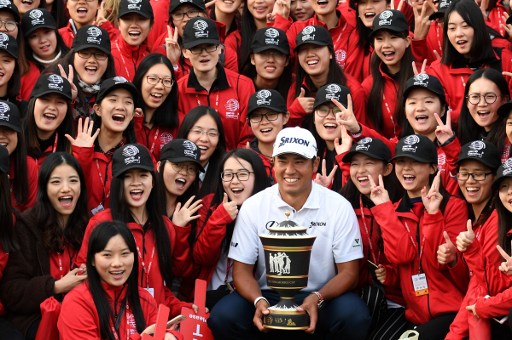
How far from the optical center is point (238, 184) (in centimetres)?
1040

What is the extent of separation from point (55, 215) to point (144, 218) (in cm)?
69

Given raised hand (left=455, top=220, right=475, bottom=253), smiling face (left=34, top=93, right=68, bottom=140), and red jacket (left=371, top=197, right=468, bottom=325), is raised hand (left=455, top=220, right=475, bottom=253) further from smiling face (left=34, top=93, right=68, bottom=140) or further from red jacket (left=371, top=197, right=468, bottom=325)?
smiling face (left=34, top=93, right=68, bottom=140)

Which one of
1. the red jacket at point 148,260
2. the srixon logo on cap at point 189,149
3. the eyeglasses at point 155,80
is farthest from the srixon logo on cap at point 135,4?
the red jacket at point 148,260

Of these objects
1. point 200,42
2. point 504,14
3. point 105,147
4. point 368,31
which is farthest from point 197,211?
point 504,14

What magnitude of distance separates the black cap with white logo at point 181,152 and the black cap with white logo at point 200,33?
1.51m

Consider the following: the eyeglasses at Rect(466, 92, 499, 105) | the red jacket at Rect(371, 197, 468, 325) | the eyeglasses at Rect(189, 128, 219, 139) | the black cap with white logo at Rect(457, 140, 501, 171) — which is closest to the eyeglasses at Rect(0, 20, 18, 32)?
the eyeglasses at Rect(189, 128, 219, 139)

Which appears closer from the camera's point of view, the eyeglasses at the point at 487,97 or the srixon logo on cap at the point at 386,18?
the eyeglasses at the point at 487,97

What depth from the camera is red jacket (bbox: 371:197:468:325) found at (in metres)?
9.67

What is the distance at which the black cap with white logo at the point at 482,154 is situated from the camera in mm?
9820

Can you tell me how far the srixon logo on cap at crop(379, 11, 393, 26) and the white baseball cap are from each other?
8.12 feet

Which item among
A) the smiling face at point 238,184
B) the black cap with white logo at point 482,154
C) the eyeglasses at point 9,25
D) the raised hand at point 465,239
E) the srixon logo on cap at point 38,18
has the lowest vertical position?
the raised hand at point 465,239

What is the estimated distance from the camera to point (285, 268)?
901cm

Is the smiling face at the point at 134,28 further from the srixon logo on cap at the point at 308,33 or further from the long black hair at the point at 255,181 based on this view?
the long black hair at the point at 255,181

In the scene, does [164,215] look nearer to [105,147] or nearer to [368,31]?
[105,147]
